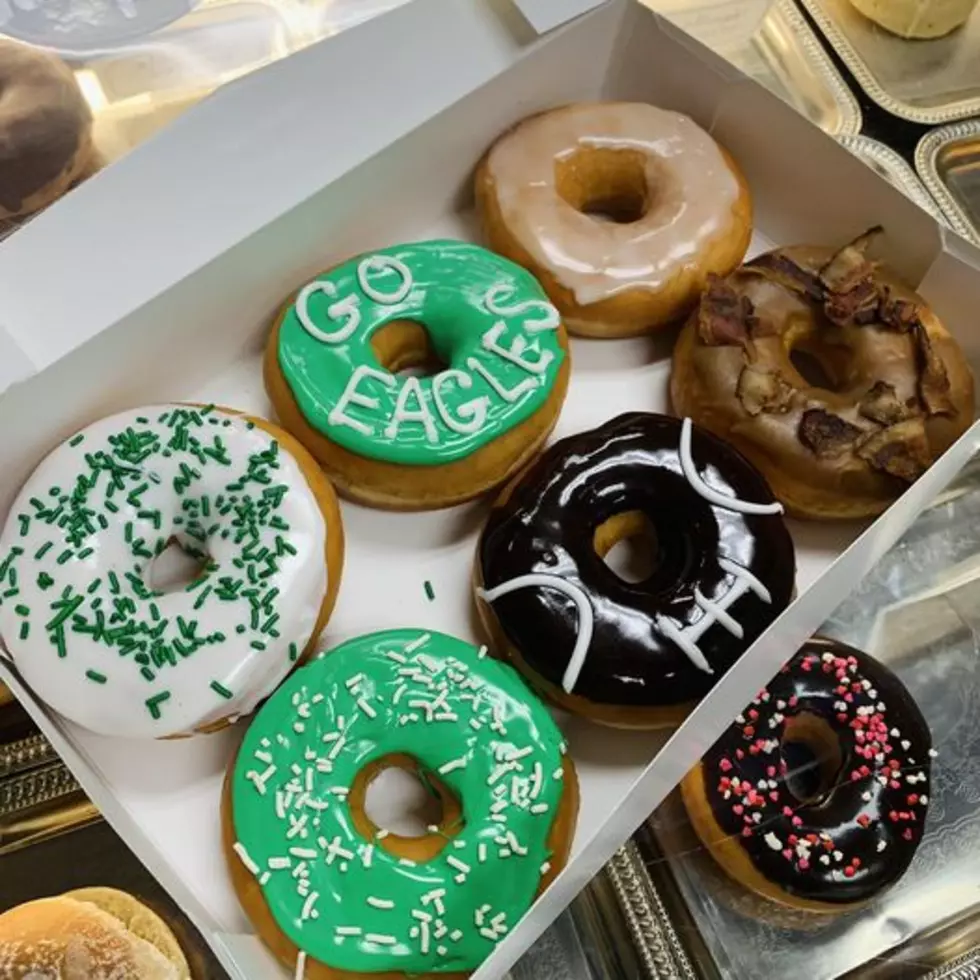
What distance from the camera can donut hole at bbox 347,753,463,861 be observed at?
136cm

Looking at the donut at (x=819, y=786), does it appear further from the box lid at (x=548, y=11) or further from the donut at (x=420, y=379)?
the box lid at (x=548, y=11)

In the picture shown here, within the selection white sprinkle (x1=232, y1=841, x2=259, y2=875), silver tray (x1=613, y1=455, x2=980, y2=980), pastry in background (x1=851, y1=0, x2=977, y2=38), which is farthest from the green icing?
pastry in background (x1=851, y1=0, x2=977, y2=38)

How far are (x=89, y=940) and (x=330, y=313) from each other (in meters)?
0.79

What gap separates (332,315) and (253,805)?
607mm

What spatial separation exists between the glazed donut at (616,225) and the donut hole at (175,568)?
1.93 feet

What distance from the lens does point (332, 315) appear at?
1.55 meters

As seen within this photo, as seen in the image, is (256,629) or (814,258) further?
(814,258)

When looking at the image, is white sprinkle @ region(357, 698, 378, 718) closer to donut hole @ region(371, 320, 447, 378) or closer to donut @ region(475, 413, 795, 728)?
donut @ region(475, 413, 795, 728)

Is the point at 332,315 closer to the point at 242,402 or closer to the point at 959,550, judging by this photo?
the point at 242,402

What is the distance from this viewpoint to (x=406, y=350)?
5.40 ft

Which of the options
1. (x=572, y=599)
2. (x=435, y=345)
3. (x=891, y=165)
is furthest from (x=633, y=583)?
(x=891, y=165)

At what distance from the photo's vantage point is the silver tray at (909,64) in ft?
7.42

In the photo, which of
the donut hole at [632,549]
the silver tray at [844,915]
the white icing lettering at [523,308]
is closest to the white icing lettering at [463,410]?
the white icing lettering at [523,308]

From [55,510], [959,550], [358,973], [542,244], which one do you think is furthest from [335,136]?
[959,550]
